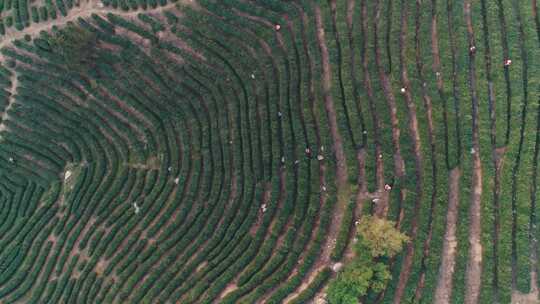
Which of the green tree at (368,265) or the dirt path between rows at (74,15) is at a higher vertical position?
the dirt path between rows at (74,15)

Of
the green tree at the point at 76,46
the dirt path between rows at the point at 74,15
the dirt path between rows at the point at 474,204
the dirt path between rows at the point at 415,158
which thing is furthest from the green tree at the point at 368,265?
the green tree at the point at 76,46

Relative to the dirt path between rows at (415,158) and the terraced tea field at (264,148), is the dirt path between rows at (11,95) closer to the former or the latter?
the terraced tea field at (264,148)

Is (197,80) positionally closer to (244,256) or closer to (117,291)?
(244,256)

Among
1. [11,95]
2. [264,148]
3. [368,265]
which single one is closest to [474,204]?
[368,265]

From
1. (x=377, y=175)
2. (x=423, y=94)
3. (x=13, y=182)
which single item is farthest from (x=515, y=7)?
(x=13, y=182)

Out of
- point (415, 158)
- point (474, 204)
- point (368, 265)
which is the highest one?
point (415, 158)

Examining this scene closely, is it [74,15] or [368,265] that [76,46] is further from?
[368,265]

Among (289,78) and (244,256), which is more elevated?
(289,78)
